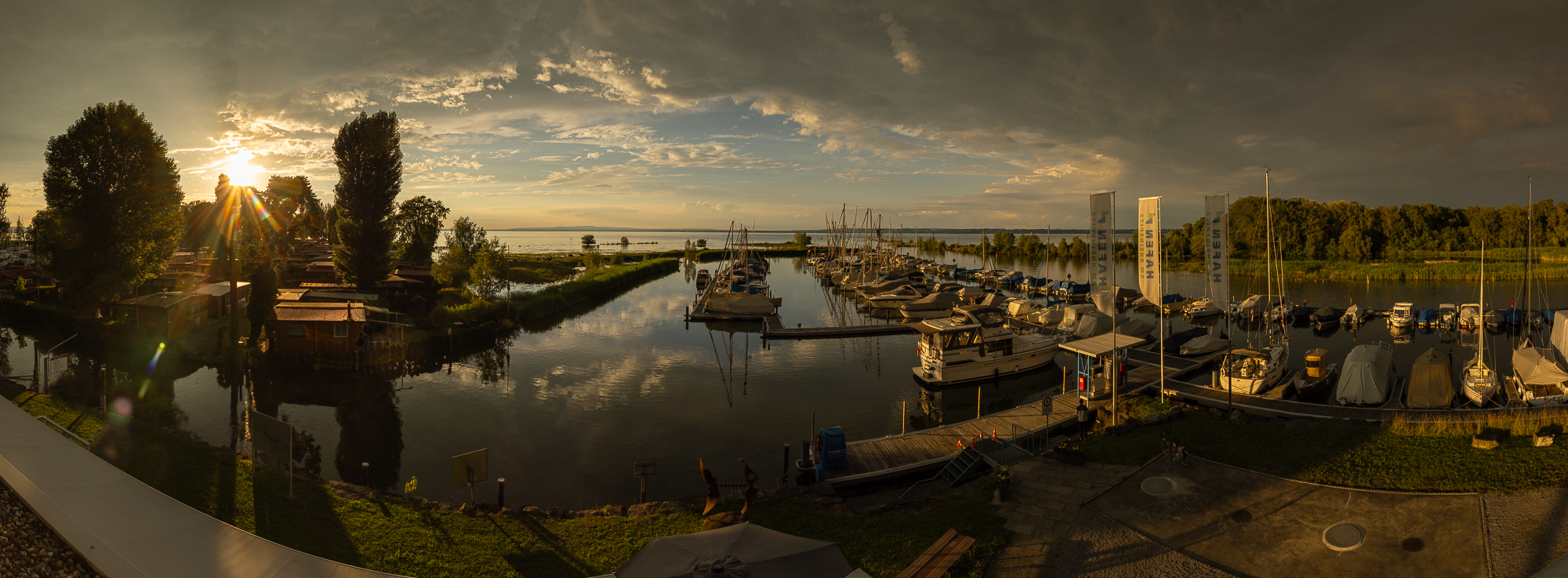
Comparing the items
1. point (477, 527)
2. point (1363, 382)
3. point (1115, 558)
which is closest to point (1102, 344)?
point (1363, 382)

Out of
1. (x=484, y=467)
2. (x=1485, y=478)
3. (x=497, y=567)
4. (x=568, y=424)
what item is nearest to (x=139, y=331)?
(x=568, y=424)

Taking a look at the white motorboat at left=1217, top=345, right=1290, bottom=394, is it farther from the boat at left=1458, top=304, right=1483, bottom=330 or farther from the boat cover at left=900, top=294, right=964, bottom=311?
the boat at left=1458, top=304, right=1483, bottom=330

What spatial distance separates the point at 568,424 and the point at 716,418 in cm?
525

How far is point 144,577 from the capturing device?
9258mm

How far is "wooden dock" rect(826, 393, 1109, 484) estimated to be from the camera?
16.6 metres

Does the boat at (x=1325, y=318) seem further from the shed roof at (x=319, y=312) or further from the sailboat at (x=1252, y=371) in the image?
the shed roof at (x=319, y=312)

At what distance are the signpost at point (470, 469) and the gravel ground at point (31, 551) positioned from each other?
18.0 feet

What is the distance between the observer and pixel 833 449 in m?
16.5

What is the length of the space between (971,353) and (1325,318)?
3155cm

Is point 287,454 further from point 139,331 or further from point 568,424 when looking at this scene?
point 139,331

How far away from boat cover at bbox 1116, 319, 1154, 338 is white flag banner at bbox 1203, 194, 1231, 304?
8.72 metres

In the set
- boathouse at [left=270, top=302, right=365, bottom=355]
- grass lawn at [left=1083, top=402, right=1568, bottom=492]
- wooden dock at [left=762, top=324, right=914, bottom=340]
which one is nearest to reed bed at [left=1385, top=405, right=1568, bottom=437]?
grass lawn at [left=1083, top=402, right=1568, bottom=492]

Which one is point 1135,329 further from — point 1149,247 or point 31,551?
point 31,551

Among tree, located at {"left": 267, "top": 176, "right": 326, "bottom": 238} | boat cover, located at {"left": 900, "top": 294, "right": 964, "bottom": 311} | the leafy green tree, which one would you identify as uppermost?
tree, located at {"left": 267, "top": 176, "right": 326, "bottom": 238}
